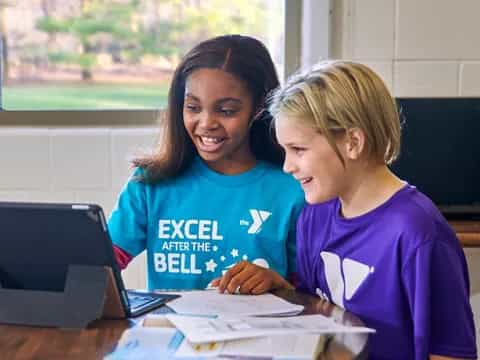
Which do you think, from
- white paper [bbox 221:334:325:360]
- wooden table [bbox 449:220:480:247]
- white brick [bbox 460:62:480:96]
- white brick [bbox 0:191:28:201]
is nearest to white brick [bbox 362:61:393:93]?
white brick [bbox 460:62:480:96]

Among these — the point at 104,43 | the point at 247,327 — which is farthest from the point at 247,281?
the point at 104,43

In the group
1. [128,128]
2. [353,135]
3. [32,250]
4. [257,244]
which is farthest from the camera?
[128,128]

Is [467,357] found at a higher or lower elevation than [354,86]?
lower

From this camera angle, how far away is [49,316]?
3.94ft

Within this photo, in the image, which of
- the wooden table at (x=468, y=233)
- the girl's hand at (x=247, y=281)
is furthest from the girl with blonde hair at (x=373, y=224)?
the wooden table at (x=468, y=233)

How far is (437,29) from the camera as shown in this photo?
2.27 metres

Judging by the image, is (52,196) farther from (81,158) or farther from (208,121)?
(208,121)

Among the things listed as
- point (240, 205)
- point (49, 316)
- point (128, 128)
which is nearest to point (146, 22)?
point (128, 128)

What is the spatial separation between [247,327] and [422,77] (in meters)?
1.39

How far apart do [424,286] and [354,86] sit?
0.37 m

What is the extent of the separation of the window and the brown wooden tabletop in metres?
1.37

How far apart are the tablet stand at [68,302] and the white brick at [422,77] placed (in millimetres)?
1381

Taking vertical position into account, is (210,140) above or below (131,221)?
above

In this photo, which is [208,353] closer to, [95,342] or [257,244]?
[95,342]
